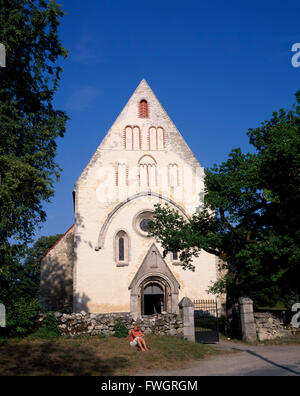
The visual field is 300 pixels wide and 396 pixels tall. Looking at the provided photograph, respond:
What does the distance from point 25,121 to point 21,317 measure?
8.08 meters

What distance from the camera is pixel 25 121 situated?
1595cm

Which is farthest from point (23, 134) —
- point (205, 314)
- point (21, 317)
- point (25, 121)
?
point (205, 314)

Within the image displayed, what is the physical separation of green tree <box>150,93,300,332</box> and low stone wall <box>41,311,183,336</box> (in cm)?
357

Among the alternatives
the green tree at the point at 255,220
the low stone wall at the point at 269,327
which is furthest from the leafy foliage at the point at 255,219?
the low stone wall at the point at 269,327

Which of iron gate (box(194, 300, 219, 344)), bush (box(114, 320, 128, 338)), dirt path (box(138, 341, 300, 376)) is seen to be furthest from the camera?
iron gate (box(194, 300, 219, 344))

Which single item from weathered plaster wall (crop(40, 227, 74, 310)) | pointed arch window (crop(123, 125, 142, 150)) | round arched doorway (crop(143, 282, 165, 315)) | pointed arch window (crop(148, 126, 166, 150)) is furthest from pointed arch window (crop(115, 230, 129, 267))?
pointed arch window (crop(148, 126, 166, 150))

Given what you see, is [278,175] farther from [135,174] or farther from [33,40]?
[33,40]

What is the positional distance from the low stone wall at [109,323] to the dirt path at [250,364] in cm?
284

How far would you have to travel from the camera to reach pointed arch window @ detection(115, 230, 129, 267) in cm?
2337

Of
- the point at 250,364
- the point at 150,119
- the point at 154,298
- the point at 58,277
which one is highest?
the point at 150,119

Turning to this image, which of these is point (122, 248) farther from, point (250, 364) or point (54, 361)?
point (250, 364)

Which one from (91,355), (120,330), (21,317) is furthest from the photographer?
(120,330)

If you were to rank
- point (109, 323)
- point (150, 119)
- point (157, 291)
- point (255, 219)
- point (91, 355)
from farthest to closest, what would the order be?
point (150, 119) → point (157, 291) → point (255, 219) → point (109, 323) → point (91, 355)

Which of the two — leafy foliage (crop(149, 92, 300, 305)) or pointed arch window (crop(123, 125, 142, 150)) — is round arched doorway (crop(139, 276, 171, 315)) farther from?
pointed arch window (crop(123, 125, 142, 150))
